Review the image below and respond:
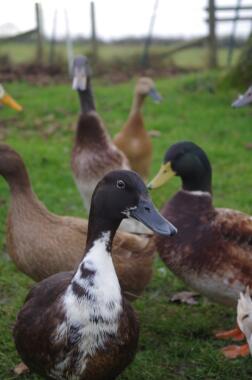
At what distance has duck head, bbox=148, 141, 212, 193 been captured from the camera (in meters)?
4.43

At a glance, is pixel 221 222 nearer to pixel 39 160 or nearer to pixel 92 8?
pixel 39 160

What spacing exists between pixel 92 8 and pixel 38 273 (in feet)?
40.1

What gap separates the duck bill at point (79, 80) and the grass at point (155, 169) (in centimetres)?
120

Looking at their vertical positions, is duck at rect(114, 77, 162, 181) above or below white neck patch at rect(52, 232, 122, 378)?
below

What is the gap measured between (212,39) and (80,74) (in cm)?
866

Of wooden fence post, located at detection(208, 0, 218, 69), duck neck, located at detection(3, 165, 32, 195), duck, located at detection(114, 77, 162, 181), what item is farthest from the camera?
wooden fence post, located at detection(208, 0, 218, 69)

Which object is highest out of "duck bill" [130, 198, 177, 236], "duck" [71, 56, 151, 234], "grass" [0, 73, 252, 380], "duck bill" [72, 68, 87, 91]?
"duck bill" [130, 198, 177, 236]

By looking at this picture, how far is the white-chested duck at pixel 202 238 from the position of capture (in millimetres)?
4062

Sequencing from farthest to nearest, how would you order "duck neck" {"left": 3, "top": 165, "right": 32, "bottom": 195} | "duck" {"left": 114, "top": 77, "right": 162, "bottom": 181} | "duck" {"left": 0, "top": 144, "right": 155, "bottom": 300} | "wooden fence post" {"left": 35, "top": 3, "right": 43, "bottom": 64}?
1. "wooden fence post" {"left": 35, "top": 3, "right": 43, "bottom": 64}
2. "duck" {"left": 114, "top": 77, "right": 162, "bottom": 181}
3. "duck neck" {"left": 3, "top": 165, "right": 32, "bottom": 195}
4. "duck" {"left": 0, "top": 144, "right": 155, "bottom": 300}

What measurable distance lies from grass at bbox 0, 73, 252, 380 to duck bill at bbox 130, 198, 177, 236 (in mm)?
1106

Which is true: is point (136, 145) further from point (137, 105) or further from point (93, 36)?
point (93, 36)

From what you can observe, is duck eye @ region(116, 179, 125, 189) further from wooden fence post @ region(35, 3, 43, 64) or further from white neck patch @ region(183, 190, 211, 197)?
wooden fence post @ region(35, 3, 43, 64)

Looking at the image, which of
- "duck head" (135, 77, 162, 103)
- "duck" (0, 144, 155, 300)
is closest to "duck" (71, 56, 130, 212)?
"duck" (0, 144, 155, 300)

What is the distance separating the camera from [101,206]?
10.4 feet
